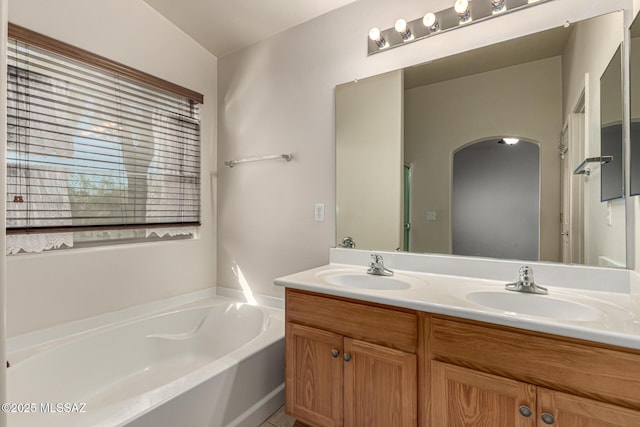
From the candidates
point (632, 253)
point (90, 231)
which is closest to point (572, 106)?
point (632, 253)

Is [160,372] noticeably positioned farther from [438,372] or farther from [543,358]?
[543,358]

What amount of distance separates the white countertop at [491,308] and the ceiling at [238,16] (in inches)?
67.5

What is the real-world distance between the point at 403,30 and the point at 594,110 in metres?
1.01

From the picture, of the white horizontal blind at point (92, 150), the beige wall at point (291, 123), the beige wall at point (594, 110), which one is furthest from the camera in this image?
the beige wall at point (291, 123)

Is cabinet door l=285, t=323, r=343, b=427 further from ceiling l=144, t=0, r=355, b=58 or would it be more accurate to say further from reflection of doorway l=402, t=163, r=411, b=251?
ceiling l=144, t=0, r=355, b=58

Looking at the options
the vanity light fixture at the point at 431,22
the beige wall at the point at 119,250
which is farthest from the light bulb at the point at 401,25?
the beige wall at the point at 119,250

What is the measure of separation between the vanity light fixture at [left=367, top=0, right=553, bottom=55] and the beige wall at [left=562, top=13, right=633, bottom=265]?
0.28 metres

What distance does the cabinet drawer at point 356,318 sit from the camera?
130 centimetres

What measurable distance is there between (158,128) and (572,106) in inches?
98.3

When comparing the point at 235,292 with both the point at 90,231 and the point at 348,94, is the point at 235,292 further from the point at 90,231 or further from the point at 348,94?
the point at 348,94

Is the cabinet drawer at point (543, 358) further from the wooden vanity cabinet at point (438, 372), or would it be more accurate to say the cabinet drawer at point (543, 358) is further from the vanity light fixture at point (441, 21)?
the vanity light fixture at point (441, 21)

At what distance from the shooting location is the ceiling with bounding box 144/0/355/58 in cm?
215

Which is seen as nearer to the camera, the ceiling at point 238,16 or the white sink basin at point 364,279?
the white sink basin at point 364,279

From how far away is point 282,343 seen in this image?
75.5 inches
